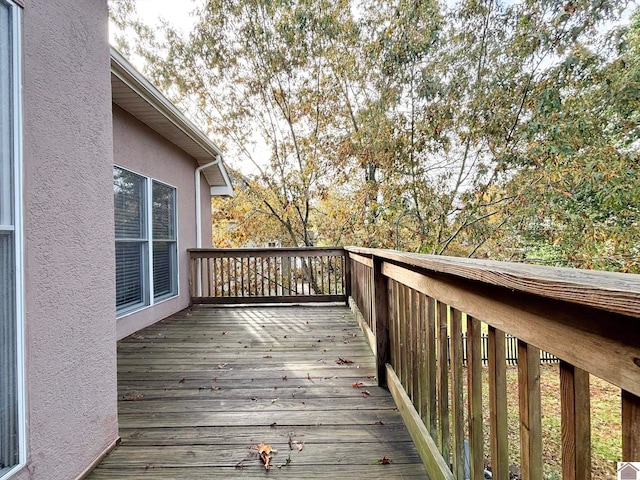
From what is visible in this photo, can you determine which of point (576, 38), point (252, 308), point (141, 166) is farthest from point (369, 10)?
point (252, 308)

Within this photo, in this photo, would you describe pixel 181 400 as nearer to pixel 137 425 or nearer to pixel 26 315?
pixel 137 425

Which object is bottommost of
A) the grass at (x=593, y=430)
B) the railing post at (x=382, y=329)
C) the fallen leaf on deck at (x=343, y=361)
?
the grass at (x=593, y=430)

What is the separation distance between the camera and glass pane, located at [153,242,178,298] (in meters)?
4.48

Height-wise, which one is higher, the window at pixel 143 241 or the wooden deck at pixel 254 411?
the window at pixel 143 241

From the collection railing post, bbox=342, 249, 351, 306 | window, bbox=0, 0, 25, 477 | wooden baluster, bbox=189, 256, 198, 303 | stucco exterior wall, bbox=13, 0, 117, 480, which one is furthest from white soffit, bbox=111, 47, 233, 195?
railing post, bbox=342, 249, 351, 306

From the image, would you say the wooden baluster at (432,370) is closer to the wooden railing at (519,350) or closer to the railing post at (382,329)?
the wooden railing at (519,350)

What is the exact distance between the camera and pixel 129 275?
389 cm

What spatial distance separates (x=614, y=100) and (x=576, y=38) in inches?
50.2

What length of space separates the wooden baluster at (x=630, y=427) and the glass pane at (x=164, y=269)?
15.8ft

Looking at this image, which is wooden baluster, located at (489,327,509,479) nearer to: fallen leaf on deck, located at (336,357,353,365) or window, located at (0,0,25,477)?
window, located at (0,0,25,477)

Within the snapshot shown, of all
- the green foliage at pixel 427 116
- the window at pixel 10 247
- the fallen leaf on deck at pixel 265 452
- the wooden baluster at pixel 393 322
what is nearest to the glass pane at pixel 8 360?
the window at pixel 10 247

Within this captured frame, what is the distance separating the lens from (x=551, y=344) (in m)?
0.68

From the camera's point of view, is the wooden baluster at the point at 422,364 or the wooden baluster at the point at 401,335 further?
the wooden baluster at the point at 401,335

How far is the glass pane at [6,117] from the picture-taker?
1.23 meters
